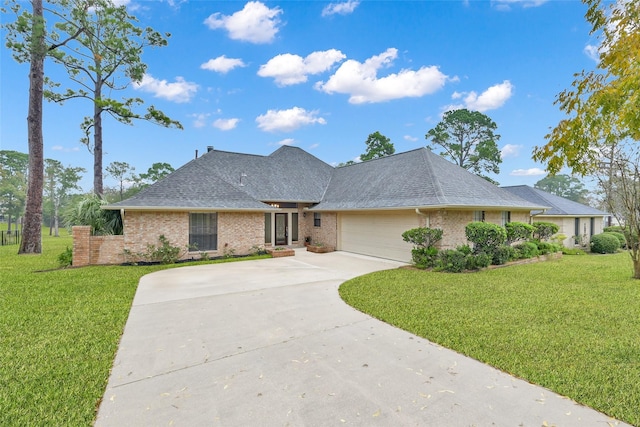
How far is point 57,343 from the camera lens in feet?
13.7

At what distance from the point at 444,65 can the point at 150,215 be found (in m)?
16.6

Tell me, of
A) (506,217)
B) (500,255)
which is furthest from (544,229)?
(500,255)

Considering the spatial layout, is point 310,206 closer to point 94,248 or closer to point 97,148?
point 94,248

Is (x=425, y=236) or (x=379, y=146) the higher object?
(x=379, y=146)

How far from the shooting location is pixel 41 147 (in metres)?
13.9

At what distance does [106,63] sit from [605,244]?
32517 mm

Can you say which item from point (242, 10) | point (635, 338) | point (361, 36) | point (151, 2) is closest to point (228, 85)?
point (151, 2)

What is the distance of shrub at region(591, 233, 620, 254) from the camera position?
56.5 feet

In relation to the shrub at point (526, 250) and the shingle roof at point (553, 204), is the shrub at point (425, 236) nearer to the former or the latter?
the shrub at point (526, 250)

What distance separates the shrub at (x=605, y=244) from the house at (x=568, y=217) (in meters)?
1.10

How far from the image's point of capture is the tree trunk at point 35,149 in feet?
44.3

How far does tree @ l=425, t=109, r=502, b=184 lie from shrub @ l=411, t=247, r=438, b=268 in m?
21.3

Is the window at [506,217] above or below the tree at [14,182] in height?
below

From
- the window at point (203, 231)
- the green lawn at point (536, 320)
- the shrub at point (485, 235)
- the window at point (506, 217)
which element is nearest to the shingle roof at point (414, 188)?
the window at point (506, 217)
